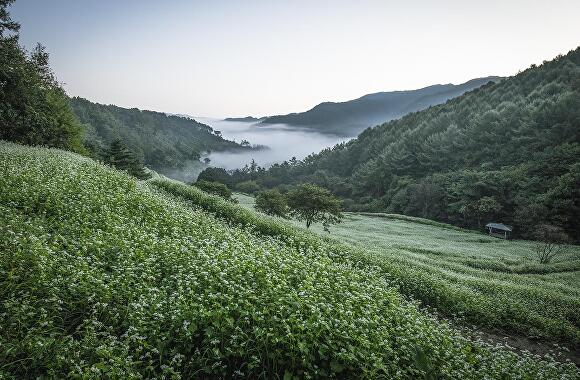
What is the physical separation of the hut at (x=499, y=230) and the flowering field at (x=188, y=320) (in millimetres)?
58995

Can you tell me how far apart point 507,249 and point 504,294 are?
3048 cm

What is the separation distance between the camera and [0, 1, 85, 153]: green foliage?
3250 cm

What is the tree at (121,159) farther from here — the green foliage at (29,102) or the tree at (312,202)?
the tree at (312,202)

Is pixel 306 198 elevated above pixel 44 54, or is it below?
below

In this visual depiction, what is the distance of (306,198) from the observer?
42.3m

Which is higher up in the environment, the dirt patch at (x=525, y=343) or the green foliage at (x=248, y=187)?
the dirt patch at (x=525, y=343)

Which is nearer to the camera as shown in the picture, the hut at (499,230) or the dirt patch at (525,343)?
the dirt patch at (525,343)

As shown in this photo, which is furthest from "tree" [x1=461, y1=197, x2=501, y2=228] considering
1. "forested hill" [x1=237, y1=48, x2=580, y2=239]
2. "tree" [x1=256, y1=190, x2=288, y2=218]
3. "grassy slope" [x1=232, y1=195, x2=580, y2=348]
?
"tree" [x1=256, y1=190, x2=288, y2=218]

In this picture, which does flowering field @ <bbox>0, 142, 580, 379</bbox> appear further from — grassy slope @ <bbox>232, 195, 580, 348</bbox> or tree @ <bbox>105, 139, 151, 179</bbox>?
tree @ <bbox>105, 139, 151, 179</bbox>

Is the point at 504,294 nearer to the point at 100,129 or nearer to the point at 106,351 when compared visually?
the point at 106,351

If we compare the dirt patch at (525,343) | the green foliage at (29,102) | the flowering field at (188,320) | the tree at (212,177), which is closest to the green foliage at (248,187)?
the tree at (212,177)

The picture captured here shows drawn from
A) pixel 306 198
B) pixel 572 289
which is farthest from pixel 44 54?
pixel 572 289

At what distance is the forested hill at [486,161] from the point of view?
65125 millimetres

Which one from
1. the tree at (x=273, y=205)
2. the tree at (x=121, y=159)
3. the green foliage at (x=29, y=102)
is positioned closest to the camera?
the green foliage at (x=29, y=102)
